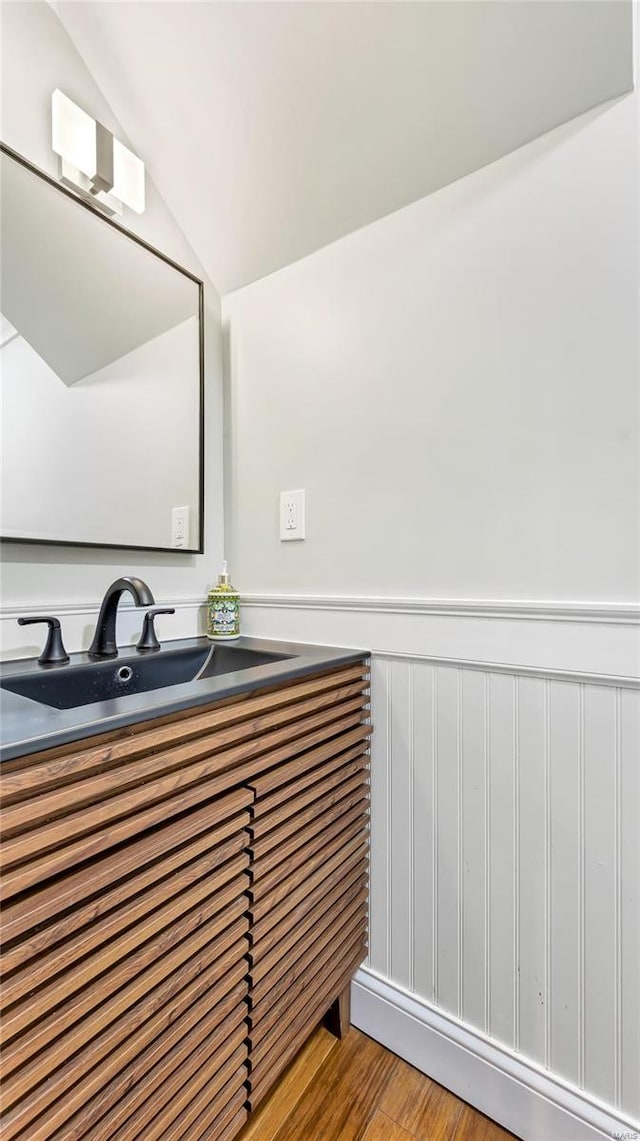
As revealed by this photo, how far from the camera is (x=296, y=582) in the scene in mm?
1287

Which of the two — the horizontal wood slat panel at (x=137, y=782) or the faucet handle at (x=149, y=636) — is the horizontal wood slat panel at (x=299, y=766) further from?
the faucet handle at (x=149, y=636)

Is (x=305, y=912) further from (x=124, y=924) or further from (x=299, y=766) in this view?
(x=124, y=924)

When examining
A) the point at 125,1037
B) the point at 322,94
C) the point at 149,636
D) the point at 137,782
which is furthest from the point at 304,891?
the point at 322,94

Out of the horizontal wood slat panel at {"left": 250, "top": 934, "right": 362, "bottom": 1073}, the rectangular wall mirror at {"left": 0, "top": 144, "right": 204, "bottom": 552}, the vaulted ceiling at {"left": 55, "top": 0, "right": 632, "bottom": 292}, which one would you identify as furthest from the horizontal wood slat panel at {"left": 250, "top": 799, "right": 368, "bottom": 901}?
the vaulted ceiling at {"left": 55, "top": 0, "right": 632, "bottom": 292}

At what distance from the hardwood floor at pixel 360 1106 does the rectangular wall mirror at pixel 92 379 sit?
3.92 ft

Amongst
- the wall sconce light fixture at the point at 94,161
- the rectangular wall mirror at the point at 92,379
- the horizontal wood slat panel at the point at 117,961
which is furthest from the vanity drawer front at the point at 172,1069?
the wall sconce light fixture at the point at 94,161

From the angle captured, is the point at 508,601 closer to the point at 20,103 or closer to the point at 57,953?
the point at 57,953

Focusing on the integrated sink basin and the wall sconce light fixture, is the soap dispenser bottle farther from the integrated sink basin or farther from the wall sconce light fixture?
the wall sconce light fixture

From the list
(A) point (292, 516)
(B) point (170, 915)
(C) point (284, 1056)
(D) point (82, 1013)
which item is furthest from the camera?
(A) point (292, 516)

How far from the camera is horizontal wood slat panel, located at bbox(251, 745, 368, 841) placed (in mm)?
809

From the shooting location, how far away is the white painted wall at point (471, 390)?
85 centimetres

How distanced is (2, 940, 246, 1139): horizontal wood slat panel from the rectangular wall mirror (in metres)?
0.80

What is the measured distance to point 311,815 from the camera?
92cm

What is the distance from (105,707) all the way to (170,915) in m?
0.30
